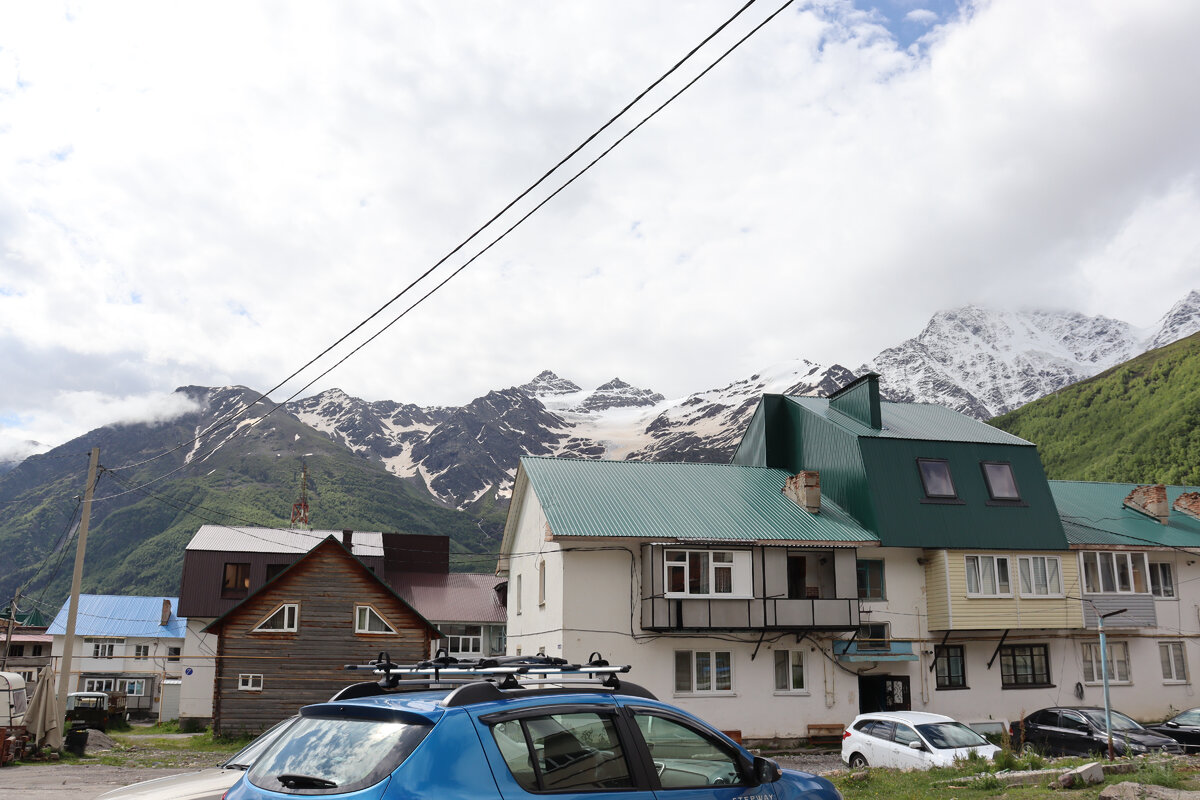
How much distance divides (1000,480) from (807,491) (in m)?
7.10

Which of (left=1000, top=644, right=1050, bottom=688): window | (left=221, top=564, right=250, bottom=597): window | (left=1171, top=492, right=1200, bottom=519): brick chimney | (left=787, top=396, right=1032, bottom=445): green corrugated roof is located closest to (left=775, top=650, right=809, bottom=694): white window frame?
(left=1000, top=644, right=1050, bottom=688): window

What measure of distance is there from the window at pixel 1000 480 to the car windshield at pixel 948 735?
49.1ft

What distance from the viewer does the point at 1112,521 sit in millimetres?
36188

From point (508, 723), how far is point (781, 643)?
25249mm

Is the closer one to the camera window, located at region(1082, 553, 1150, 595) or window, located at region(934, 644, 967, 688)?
window, located at region(934, 644, 967, 688)

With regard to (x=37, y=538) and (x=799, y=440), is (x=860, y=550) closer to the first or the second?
(x=799, y=440)

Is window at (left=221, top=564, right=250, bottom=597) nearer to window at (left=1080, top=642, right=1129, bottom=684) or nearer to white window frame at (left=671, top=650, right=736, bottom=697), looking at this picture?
white window frame at (left=671, top=650, right=736, bottom=697)

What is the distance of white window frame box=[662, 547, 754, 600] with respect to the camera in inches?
1118

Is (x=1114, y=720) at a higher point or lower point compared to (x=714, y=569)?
lower

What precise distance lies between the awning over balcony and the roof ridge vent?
25.8 feet

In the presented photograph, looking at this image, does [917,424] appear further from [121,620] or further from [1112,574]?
[121,620]

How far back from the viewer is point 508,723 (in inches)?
219

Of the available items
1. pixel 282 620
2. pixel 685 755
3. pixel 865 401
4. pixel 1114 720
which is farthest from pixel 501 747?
pixel 865 401

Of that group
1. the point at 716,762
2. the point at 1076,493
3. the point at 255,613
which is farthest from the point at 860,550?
the point at 716,762
